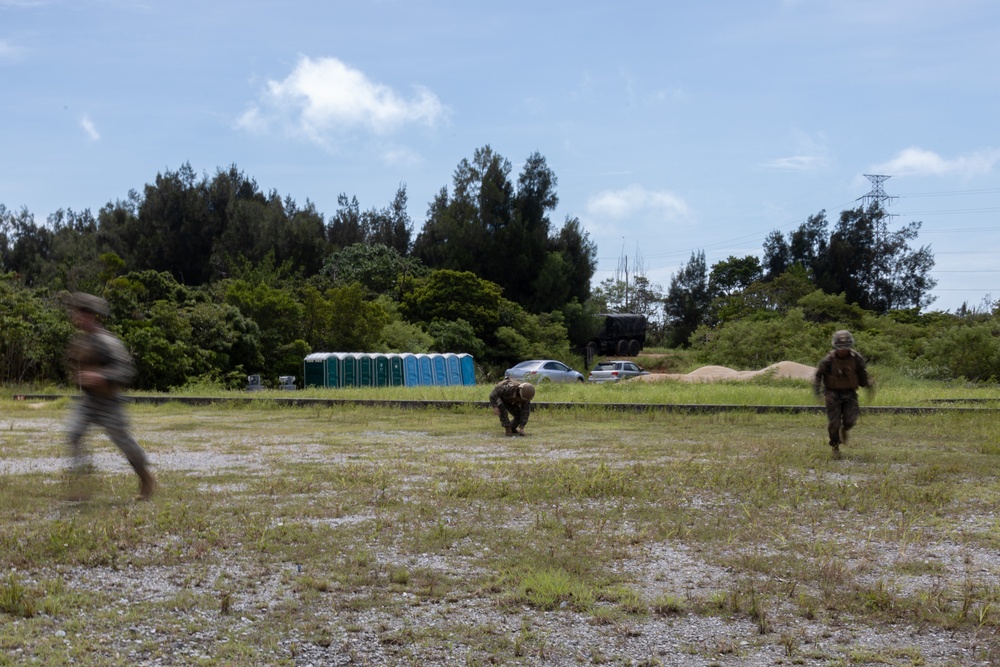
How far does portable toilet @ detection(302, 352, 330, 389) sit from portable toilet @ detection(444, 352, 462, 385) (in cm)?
523

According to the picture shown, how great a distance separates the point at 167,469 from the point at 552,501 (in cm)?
433

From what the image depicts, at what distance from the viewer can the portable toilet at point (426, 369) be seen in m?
36.5

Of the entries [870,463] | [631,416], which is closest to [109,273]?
[631,416]

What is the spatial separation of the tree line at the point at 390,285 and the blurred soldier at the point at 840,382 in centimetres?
2326

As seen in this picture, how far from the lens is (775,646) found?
4.59 metres

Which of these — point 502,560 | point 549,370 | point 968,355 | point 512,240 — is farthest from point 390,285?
point 502,560

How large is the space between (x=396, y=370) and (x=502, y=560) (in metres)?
29.7

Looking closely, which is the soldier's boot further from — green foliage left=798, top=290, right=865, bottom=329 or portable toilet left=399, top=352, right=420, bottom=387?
green foliage left=798, top=290, right=865, bottom=329

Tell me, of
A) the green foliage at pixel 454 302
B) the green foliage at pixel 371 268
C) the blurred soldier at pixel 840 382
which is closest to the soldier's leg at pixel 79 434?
the blurred soldier at pixel 840 382

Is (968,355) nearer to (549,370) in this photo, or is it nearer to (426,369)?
(549,370)

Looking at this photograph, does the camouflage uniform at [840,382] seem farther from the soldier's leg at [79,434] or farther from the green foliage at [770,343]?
the green foliage at [770,343]

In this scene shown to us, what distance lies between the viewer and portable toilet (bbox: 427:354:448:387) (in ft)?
122

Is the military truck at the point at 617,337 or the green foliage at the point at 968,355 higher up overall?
the military truck at the point at 617,337

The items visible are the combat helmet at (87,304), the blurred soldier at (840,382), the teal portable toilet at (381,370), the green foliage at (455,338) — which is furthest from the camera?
the green foliage at (455,338)
